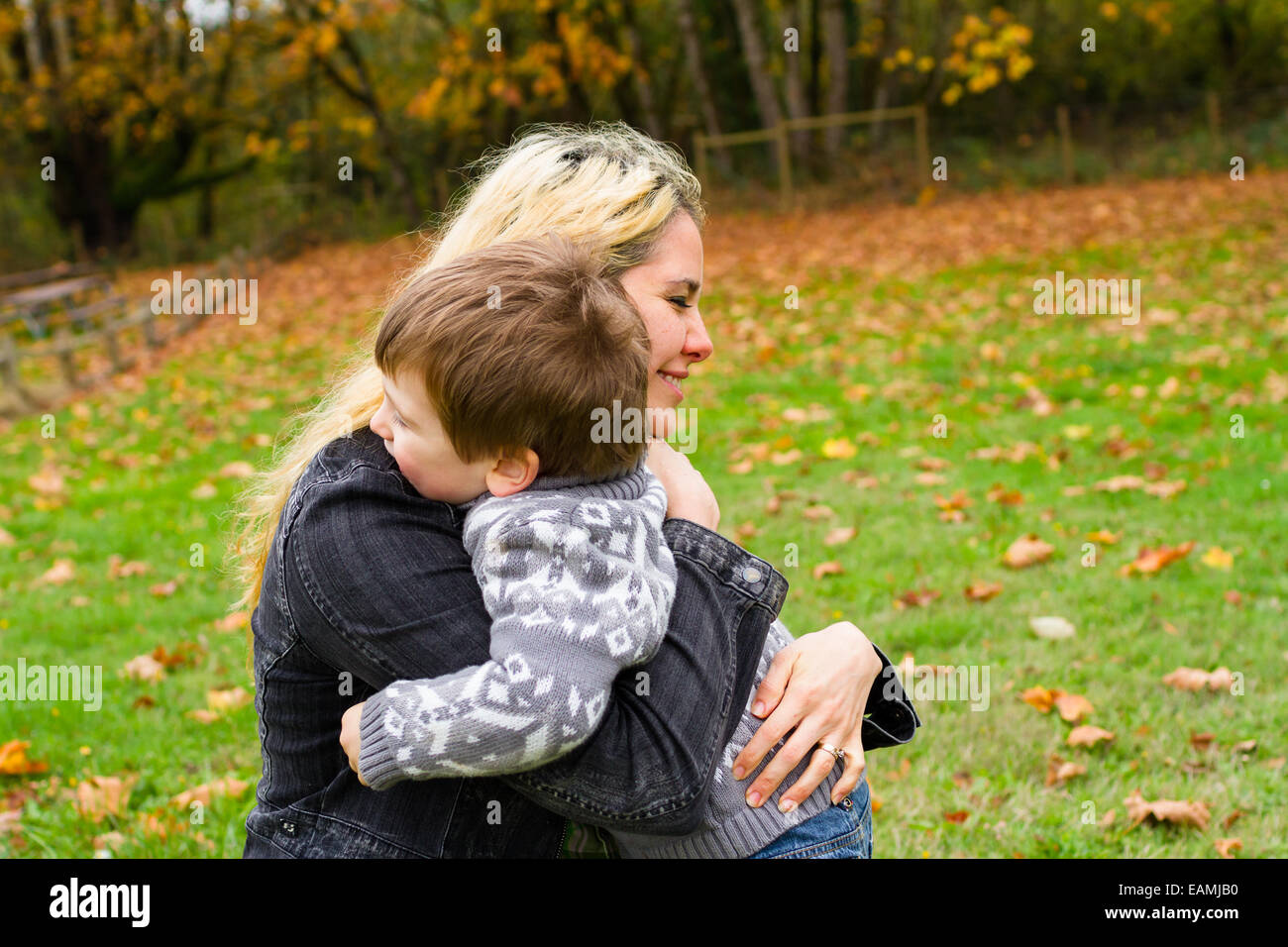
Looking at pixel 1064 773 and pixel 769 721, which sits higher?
pixel 769 721

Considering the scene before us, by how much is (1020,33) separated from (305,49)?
12842 millimetres

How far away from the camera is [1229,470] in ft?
19.4

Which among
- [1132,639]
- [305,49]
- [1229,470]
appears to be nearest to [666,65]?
[305,49]

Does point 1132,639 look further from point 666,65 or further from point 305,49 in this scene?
point 666,65

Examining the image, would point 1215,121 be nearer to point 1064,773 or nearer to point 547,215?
point 1064,773

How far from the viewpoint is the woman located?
5.27 ft

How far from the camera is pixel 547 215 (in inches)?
80.4

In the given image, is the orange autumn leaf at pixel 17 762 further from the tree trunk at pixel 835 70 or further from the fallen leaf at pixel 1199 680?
the tree trunk at pixel 835 70

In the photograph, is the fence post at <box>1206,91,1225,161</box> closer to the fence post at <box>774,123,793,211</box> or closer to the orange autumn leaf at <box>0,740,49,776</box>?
the fence post at <box>774,123,793,211</box>

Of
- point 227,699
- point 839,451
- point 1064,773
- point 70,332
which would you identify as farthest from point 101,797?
point 70,332

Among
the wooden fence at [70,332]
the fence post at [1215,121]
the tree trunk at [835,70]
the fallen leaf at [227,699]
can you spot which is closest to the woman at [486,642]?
the fallen leaf at [227,699]

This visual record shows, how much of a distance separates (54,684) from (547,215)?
3.53m

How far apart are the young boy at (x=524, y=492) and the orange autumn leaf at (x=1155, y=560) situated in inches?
141

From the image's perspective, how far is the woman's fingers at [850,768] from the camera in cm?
188
